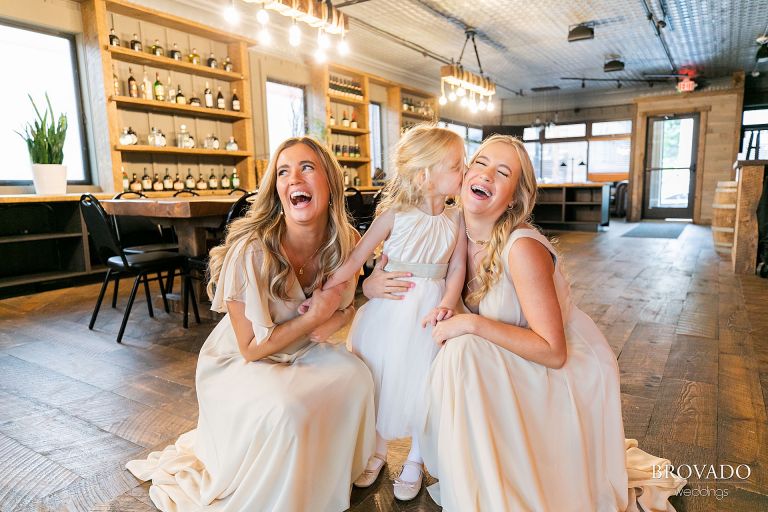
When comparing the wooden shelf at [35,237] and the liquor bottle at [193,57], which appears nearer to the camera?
the wooden shelf at [35,237]

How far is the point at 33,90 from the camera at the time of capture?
4672mm

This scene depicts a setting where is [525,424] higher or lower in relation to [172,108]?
lower

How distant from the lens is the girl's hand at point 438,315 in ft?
4.32

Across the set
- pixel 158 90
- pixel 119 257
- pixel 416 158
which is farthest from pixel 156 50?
pixel 416 158

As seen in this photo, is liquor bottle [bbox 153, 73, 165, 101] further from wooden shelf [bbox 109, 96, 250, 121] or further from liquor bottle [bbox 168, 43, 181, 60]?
liquor bottle [bbox 168, 43, 181, 60]

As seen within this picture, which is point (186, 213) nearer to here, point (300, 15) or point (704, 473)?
point (300, 15)

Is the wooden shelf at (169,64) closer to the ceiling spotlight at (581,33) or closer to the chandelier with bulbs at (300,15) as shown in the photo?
the chandelier with bulbs at (300,15)

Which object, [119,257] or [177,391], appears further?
[119,257]

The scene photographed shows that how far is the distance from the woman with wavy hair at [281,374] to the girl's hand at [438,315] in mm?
229

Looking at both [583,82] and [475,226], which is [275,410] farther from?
[583,82]

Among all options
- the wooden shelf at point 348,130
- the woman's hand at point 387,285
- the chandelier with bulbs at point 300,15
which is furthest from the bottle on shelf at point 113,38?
the woman's hand at point 387,285

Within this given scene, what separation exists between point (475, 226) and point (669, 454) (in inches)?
40.4

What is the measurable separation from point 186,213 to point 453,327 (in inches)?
85.6

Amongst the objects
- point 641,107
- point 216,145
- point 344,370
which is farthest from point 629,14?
point 344,370
